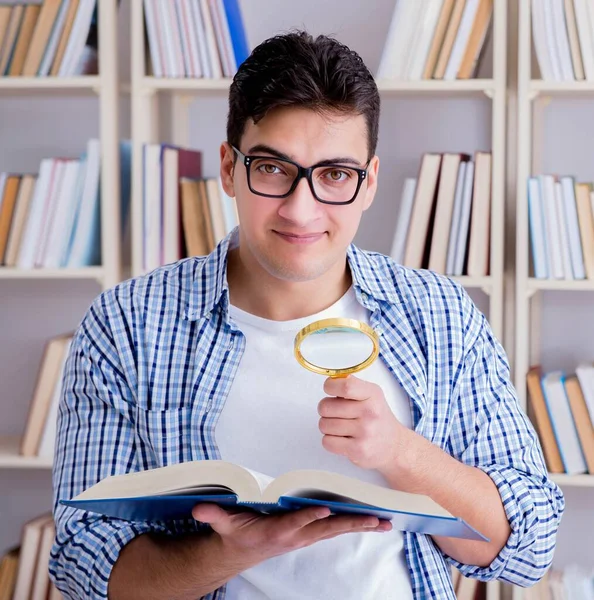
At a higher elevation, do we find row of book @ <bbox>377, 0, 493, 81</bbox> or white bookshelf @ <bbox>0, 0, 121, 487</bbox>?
row of book @ <bbox>377, 0, 493, 81</bbox>

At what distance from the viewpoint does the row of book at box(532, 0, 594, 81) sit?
2.09 meters

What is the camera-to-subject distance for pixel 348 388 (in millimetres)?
1032

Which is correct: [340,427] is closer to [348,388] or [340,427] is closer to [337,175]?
[348,388]

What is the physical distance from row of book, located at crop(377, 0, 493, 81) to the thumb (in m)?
1.47

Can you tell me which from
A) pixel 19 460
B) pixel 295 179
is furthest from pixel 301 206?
pixel 19 460

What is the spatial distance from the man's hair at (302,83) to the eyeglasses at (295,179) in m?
0.08

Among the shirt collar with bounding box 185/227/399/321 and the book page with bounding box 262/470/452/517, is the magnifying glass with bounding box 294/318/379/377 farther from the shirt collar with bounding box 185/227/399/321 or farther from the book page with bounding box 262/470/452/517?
the shirt collar with bounding box 185/227/399/321

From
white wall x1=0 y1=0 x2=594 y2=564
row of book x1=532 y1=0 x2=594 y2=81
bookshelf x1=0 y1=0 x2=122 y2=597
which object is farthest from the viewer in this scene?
bookshelf x1=0 y1=0 x2=122 y2=597

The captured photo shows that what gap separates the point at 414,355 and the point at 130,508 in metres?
0.56

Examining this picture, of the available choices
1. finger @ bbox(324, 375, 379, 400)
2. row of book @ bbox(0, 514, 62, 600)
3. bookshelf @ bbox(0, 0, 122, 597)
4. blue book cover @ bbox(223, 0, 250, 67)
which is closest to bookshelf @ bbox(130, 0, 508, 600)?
blue book cover @ bbox(223, 0, 250, 67)

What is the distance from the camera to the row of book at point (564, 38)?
2.09 metres

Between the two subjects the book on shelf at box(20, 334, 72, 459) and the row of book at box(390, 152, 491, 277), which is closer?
the row of book at box(390, 152, 491, 277)

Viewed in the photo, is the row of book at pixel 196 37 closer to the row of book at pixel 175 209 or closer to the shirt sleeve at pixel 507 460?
the row of book at pixel 175 209

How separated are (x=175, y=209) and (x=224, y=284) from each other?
91 cm
